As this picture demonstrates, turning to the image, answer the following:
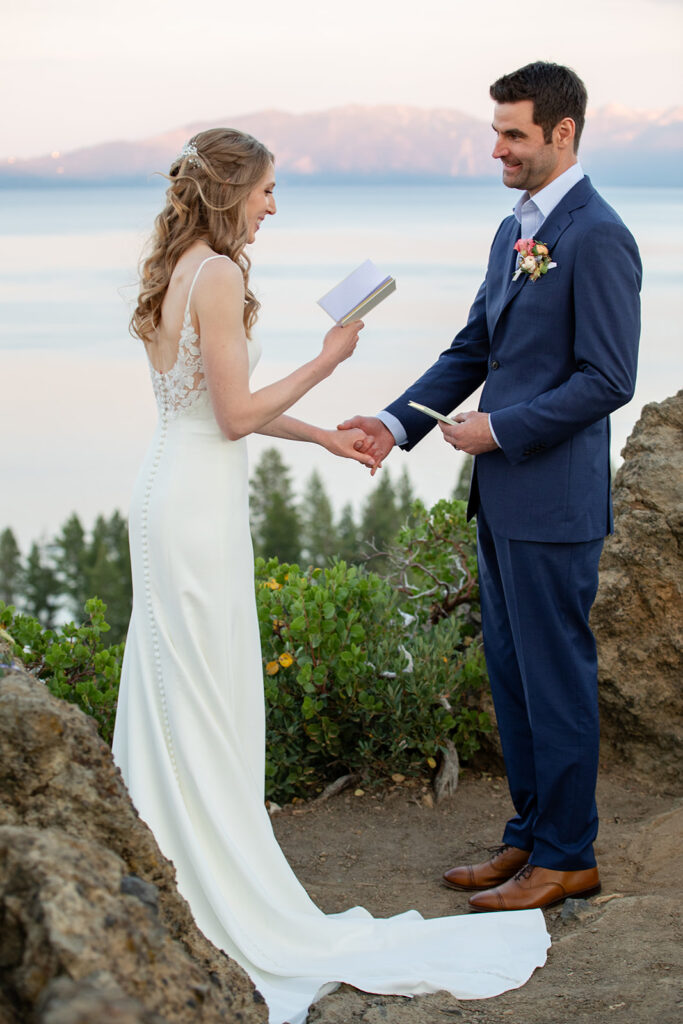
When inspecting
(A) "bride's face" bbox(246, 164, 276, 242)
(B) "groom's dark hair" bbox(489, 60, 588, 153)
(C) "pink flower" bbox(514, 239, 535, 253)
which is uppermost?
(B) "groom's dark hair" bbox(489, 60, 588, 153)

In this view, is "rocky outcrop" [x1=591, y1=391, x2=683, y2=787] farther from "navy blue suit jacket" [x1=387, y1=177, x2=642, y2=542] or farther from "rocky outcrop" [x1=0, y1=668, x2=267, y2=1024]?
"rocky outcrop" [x1=0, y1=668, x2=267, y2=1024]

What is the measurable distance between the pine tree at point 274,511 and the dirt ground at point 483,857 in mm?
38189

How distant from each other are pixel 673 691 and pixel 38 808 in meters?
3.57

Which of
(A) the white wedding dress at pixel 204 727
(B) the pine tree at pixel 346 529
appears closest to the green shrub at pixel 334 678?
(A) the white wedding dress at pixel 204 727

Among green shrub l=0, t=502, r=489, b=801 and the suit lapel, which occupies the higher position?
the suit lapel

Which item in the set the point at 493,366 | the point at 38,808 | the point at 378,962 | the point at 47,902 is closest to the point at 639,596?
the point at 493,366

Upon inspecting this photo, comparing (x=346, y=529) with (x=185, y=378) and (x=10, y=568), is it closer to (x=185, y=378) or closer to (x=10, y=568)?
(x=10, y=568)

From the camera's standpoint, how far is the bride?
10.9 feet

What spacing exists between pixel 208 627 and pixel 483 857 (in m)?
1.79

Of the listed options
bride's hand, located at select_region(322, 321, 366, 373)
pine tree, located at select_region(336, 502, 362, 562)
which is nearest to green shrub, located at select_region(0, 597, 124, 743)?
bride's hand, located at select_region(322, 321, 366, 373)

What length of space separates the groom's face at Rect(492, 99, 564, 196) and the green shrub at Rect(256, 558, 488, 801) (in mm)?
2100

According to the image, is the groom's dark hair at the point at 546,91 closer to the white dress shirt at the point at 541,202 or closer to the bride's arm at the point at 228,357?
the white dress shirt at the point at 541,202

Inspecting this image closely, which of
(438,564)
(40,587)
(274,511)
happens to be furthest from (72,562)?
(438,564)

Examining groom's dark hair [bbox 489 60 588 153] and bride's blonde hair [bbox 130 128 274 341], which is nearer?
bride's blonde hair [bbox 130 128 274 341]
